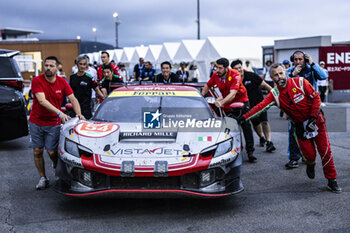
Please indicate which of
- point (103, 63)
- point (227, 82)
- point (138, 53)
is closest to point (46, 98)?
point (227, 82)

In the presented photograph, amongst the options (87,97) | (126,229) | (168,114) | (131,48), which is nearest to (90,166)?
(126,229)

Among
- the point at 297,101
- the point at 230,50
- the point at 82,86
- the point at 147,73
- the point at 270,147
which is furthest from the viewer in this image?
the point at 230,50

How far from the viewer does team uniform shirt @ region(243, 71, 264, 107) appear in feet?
27.5

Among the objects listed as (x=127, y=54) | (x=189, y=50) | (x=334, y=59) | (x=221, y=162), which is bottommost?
(x=221, y=162)

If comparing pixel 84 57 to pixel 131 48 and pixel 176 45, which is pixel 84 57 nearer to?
pixel 176 45

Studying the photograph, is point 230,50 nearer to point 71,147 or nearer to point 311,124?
point 311,124

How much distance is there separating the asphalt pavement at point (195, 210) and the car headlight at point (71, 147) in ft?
2.00

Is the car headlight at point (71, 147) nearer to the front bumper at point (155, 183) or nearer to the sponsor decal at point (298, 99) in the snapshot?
the front bumper at point (155, 183)

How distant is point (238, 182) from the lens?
467 centimetres

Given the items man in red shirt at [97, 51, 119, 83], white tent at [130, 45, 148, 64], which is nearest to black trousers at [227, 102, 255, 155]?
man in red shirt at [97, 51, 119, 83]

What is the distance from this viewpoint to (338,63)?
19234 millimetres

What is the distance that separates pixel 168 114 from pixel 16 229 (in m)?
2.18

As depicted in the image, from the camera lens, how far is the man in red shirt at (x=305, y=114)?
5.42 m

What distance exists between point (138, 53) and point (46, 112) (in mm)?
36654
